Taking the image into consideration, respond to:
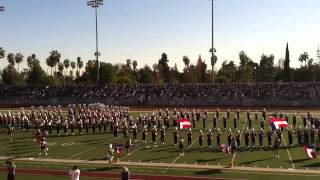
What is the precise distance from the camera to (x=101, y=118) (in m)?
31.0

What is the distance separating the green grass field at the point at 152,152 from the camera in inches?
787

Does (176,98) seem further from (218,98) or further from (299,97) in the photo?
(299,97)

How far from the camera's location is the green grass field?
20000 mm

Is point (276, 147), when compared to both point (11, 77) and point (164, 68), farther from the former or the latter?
point (164, 68)

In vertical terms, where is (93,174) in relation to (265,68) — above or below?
below

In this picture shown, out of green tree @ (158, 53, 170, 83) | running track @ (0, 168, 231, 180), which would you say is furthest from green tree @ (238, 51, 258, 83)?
running track @ (0, 168, 231, 180)

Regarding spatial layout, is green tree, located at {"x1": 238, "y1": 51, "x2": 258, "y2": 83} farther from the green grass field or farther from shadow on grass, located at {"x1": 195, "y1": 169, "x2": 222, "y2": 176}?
shadow on grass, located at {"x1": 195, "y1": 169, "x2": 222, "y2": 176}

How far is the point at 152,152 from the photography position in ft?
74.3

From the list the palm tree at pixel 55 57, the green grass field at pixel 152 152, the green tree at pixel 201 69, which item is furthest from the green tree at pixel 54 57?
the green grass field at pixel 152 152

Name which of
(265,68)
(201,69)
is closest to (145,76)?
(201,69)

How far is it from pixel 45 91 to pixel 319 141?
42.6 metres

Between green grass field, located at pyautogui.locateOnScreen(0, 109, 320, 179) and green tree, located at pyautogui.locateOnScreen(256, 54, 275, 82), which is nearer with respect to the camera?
green grass field, located at pyautogui.locateOnScreen(0, 109, 320, 179)

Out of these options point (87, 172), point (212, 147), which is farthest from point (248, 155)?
point (87, 172)

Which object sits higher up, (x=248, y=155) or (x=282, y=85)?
(x=282, y=85)
